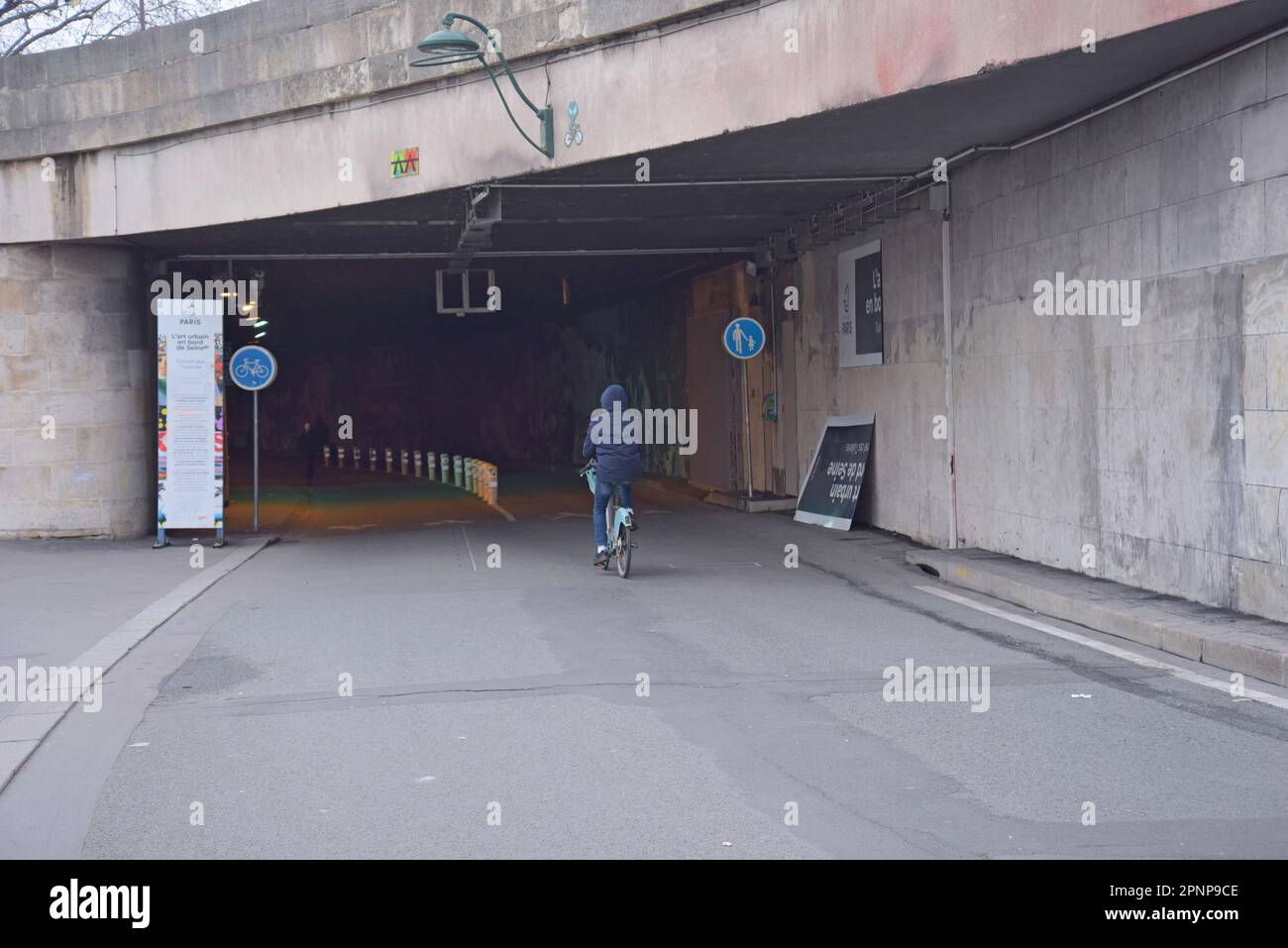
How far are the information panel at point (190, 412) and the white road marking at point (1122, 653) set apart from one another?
9383 millimetres

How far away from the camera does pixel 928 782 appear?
6.29 meters

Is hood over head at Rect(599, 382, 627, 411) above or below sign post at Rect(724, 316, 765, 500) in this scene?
below

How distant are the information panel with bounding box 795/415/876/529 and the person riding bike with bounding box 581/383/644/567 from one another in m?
4.76

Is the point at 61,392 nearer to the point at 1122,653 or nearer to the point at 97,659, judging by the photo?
the point at 97,659

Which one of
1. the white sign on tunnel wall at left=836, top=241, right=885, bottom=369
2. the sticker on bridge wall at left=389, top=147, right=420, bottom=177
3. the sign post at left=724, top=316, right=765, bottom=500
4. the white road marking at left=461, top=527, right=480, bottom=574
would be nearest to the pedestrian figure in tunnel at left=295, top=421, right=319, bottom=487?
the white road marking at left=461, top=527, right=480, bottom=574

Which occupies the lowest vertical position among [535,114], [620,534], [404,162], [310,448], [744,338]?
[620,534]

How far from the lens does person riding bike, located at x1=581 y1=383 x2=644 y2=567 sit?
14.0 metres

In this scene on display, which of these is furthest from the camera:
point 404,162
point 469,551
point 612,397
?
point 469,551

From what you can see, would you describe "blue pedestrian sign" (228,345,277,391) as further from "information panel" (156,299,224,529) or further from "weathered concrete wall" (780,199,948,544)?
"weathered concrete wall" (780,199,948,544)

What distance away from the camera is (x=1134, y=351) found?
11359 millimetres

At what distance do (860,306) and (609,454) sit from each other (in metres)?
5.71

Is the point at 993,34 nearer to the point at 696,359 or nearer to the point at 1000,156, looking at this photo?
the point at 1000,156

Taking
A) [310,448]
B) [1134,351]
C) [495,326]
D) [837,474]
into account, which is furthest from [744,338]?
[495,326]

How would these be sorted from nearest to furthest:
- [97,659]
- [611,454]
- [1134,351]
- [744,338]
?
[97,659], [1134,351], [611,454], [744,338]
